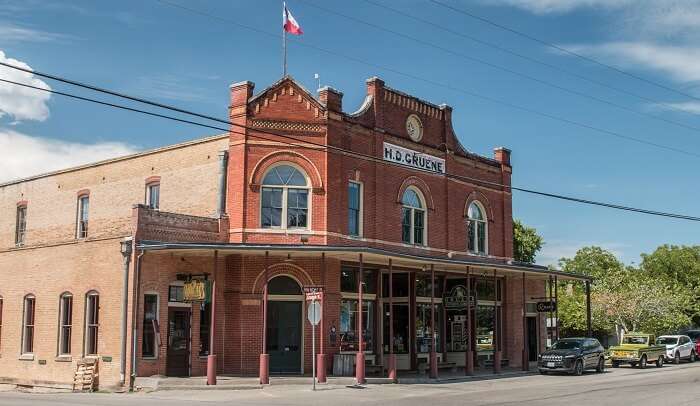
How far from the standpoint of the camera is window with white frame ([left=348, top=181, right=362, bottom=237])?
1175 inches

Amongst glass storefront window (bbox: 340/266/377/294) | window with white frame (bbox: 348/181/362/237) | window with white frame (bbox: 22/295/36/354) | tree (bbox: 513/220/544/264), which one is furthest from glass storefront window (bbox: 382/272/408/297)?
tree (bbox: 513/220/544/264)

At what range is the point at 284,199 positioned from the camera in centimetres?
2836

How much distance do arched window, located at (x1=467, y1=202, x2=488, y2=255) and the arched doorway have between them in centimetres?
1109

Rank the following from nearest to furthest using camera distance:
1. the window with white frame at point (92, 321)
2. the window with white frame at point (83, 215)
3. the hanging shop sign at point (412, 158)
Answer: the window with white frame at point (92, 321), the hanging shop sign at point (412, 158), the window with white frame at point (83, 215)

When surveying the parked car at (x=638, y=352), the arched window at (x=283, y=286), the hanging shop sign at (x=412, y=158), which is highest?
the hanging shop sign at (x=412, y=158)

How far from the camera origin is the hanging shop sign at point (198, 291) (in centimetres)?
2580

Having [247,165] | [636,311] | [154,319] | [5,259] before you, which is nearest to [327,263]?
[247,165]

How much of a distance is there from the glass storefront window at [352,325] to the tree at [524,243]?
35942mm

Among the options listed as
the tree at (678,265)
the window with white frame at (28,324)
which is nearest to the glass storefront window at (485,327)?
the window with white frame at (28,324)

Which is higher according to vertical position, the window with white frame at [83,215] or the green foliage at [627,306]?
the window with white frame at [83,215]

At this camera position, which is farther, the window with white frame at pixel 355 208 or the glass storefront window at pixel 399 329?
the glass storefront window at pixel 399 329

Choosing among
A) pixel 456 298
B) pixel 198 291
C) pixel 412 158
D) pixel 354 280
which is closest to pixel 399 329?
pixel 456 298

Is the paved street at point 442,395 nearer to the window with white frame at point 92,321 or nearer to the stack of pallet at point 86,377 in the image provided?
the stack of pallet at point 86,377

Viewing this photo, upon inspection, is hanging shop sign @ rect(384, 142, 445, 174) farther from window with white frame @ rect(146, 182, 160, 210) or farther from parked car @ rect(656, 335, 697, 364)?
parked car @ rect(656, 335, 697, 364)
